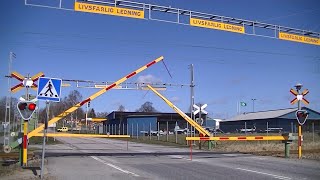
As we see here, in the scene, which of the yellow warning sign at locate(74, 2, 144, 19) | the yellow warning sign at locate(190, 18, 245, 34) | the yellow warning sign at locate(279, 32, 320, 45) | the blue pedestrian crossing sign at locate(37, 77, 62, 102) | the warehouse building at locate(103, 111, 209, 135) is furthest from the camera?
the warehouse building at locate(103, 111, 209, 135)

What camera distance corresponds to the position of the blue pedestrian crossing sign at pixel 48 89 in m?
13.4

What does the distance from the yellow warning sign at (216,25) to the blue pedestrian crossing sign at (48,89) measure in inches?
396

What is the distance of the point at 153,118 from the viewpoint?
84.2m

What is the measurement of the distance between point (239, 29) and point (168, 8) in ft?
15.4

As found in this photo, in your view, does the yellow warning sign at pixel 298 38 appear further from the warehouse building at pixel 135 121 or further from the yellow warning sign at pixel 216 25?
the warehouse building at pixel 135 121

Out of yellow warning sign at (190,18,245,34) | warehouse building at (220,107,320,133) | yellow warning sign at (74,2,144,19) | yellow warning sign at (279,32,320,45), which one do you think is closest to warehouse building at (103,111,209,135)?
warehouse building at (220,107,320,133)

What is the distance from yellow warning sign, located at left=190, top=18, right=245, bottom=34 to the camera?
71.8 ft

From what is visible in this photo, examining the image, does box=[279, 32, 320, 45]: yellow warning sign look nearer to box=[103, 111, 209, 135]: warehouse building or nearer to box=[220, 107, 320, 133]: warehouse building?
box=[103, 111, 209, 135]: warehouse building

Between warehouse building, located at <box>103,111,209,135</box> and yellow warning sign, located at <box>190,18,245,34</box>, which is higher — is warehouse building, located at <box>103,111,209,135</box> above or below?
below

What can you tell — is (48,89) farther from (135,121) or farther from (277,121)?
(277,121)

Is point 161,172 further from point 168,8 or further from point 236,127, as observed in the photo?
point 236,127

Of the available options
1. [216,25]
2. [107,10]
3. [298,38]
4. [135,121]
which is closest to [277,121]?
[135,121]

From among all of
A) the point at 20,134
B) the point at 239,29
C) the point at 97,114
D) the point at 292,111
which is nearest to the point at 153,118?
the point at 292,111

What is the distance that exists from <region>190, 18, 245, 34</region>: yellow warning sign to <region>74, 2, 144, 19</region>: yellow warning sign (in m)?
3.01
